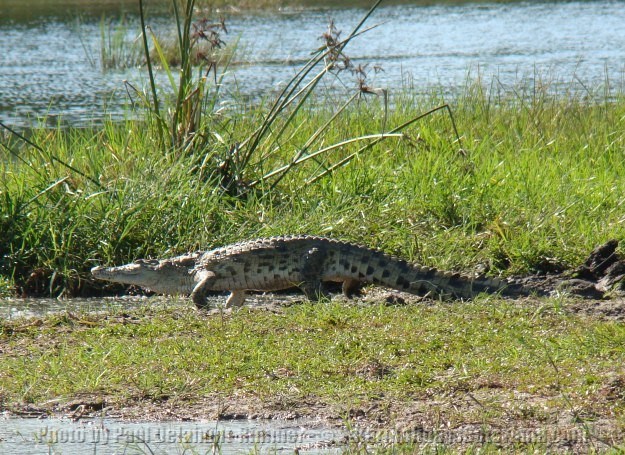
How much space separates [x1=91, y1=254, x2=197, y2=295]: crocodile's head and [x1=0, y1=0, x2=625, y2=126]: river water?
4766mm

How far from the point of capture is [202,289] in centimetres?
558

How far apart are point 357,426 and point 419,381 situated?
0.47 metres

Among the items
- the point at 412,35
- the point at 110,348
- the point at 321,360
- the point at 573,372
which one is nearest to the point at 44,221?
the point at 110,348

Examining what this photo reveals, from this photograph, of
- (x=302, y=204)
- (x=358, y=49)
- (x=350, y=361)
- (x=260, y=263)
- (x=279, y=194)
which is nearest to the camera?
(x=350, y=361)

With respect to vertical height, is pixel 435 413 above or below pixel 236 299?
above

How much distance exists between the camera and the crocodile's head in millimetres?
5758

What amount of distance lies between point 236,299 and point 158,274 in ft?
1.62

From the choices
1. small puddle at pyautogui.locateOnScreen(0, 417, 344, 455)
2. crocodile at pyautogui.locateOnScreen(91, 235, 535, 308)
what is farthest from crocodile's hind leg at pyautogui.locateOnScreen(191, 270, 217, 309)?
small puddle at pyautogui.locateOnScreen(0, 417, 344, 455)

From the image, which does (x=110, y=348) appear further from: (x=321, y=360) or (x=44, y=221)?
(x=44, y=221)

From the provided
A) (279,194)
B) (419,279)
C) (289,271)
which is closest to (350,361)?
(419,279)

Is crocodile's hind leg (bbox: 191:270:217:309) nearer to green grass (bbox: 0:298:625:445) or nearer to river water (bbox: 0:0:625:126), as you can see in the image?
green grass (bbox: 0:298:625:445)

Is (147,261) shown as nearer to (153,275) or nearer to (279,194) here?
(153,275)

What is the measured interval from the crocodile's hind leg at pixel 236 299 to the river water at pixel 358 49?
16.3 feet

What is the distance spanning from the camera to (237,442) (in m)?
3.40
